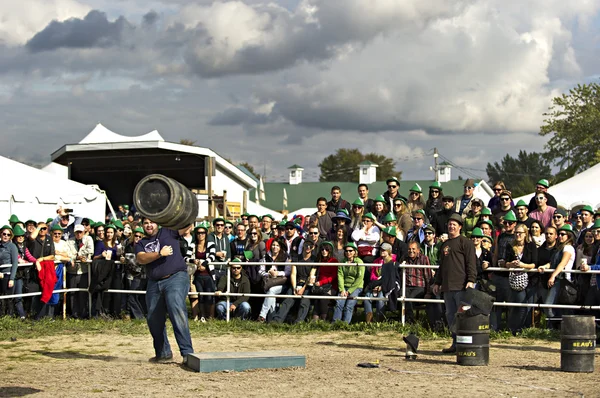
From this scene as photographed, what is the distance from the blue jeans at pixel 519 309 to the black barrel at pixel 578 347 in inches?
118

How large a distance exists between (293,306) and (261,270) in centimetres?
86

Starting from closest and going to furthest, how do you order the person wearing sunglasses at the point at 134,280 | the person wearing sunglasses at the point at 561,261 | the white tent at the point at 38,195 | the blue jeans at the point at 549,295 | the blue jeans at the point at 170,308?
the blue jeans at the point at 170,308 → the person wearing sunglasses at the point at 561,261 → the blue jeans at the point at 549,295 → the person wearing sunglasses at the point at 134,280 → the white tent at the point at 38,195

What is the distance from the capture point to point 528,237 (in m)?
13.3

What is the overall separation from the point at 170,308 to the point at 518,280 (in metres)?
5.52

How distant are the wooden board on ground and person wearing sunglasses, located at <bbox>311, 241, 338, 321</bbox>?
4203mm

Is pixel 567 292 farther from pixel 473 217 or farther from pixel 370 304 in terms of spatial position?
pixel 370 304

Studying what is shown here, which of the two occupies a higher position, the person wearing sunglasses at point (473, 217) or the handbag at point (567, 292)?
the person wearing sunglasses at point (473, 217)

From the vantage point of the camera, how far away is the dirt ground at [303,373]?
8.31 m

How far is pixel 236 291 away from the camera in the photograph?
14.9 metres

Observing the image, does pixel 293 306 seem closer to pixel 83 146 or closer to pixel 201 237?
pixel 201 237

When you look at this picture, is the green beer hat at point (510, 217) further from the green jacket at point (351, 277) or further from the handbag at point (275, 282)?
the handbag at point (275, 282)

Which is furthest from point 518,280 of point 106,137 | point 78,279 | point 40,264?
point 106,137

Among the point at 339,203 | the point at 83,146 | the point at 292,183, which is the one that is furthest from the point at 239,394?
the point at 292,183

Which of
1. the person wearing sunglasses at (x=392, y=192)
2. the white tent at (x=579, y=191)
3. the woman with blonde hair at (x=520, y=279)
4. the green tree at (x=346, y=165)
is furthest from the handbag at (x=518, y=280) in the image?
the green tree at (x=346, y=165)
